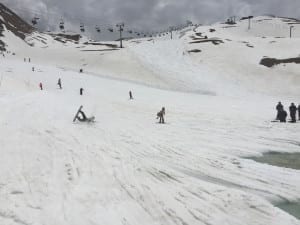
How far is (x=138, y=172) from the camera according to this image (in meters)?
14.7

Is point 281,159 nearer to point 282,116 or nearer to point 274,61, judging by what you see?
point 282,116

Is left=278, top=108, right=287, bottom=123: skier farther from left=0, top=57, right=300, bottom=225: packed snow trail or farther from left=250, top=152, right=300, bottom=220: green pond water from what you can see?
left=250, top=152, right=300, bottom=220: green pond water

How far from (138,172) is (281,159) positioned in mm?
7225

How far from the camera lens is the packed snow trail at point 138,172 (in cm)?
1098

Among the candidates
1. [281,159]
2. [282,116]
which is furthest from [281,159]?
[282,116]

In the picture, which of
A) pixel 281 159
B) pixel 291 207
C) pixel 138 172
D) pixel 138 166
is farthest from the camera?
pixel 281 159

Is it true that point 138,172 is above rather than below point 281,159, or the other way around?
above

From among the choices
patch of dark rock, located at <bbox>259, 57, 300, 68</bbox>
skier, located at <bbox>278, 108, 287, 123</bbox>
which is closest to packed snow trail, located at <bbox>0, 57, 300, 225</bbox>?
skier, located at <bbox>278, 108, 287, 123</bbox>

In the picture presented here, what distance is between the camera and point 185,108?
137 feet

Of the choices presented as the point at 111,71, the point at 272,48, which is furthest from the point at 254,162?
the point at 272,48

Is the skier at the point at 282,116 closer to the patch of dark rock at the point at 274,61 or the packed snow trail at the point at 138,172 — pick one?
the packed snow trail at the point at 138,172

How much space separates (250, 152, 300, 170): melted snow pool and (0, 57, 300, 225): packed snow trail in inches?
25.7

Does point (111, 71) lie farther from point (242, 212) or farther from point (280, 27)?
point (280, 27)

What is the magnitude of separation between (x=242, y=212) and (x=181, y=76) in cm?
6146
